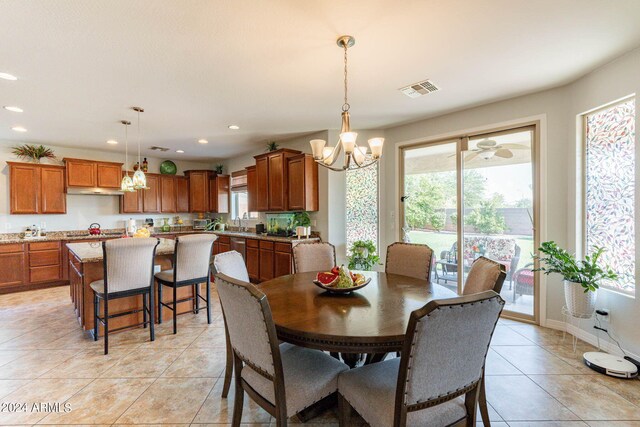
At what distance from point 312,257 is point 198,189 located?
5102mm

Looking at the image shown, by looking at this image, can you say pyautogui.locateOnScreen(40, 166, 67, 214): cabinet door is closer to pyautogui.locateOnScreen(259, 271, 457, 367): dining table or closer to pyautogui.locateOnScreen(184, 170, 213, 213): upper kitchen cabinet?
pyautogui.locateOnScreen(184, 170, 213, 213): upper kitchen cabinet

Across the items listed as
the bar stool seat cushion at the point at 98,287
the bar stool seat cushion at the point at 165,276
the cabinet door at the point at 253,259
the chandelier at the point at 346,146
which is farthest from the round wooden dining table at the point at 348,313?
the cabinet door at the point at 253,259

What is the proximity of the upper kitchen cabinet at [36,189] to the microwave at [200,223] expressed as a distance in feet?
8.19

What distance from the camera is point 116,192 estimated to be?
5977mm

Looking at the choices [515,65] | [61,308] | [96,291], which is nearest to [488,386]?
[515,65]

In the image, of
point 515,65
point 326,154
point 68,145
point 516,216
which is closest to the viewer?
point 326,154

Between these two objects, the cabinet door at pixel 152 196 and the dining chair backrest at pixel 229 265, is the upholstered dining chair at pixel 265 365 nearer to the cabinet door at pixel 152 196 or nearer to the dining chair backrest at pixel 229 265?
the dining chair backrest at pixel 229 265

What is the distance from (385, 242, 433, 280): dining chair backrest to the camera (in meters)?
2.71

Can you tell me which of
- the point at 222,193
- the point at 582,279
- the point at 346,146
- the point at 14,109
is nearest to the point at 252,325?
the point at 346,146

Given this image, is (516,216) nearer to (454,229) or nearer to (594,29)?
(454,229)

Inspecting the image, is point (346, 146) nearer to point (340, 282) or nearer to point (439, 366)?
point (340, 282)

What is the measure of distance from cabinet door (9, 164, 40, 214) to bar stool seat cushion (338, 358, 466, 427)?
6521 millimetres

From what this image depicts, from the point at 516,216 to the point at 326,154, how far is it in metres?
2.63

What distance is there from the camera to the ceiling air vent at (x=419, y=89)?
3.01m
